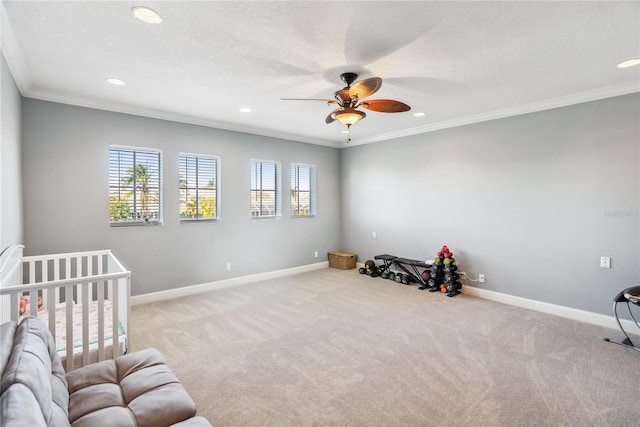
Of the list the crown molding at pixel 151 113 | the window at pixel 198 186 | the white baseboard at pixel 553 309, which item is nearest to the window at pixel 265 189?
the crown molding at pixel 151 113

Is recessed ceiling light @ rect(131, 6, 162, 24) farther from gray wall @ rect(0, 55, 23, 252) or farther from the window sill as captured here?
the window sill

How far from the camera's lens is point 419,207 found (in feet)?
18.0

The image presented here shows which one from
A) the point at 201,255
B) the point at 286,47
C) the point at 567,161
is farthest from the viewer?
the point at 201,255

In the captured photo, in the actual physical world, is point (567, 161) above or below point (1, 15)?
below

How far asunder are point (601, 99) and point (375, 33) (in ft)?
10.2

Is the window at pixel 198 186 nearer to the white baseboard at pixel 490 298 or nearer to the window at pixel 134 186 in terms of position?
the window at pixel 134 186

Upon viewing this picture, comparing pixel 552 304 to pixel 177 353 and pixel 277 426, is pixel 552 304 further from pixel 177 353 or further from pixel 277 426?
pixel 177 353

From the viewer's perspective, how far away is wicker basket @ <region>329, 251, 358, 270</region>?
6.41 metres

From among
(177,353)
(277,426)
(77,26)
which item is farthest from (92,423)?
(77,26)

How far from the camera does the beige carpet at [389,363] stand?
6.98 feet

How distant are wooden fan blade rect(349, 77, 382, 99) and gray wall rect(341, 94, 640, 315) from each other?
2.71 meters

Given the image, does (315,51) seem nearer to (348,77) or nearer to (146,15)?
(348,77)

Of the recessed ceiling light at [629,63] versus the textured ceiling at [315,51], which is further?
the recessed ceiling light at [629,63]

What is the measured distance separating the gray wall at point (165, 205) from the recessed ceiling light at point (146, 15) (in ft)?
8.04
